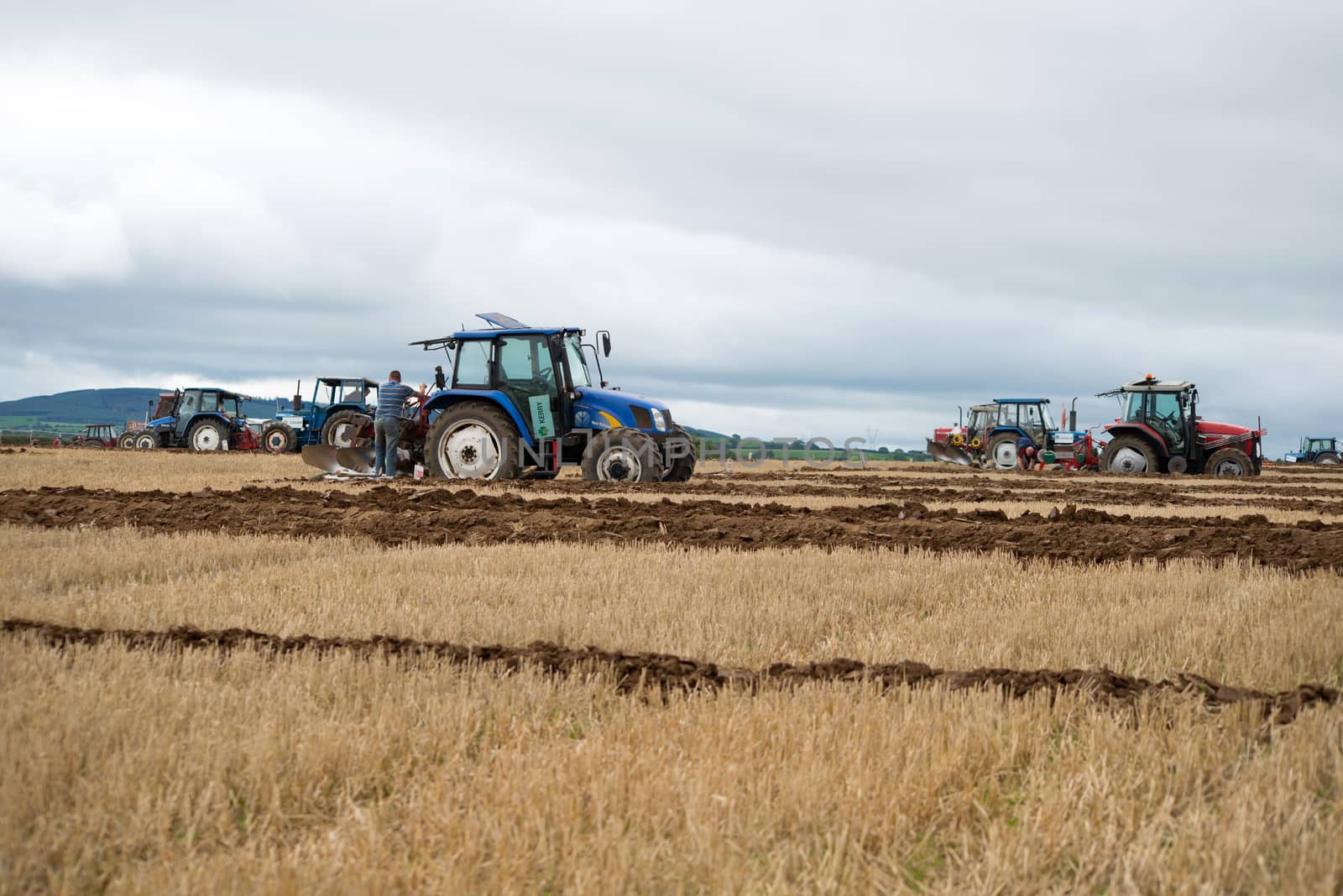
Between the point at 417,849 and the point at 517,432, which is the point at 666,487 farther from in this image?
the point at 417,849

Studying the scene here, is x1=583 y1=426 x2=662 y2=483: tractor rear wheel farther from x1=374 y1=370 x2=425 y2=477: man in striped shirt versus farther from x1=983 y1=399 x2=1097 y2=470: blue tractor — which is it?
x1=983 y1=399 x2=1097 y2=470: blue tractor

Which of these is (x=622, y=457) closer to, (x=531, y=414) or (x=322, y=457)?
(x=531, y=414)

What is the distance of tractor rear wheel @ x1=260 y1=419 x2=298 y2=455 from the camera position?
1192 inches

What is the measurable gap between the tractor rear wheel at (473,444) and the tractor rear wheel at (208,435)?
1969cm

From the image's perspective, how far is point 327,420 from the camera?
25.1 metres

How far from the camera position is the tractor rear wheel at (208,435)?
3186 cm

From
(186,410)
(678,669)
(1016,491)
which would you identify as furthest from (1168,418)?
(186,410)

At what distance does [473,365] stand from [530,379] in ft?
3.12

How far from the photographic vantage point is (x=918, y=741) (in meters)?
3.07

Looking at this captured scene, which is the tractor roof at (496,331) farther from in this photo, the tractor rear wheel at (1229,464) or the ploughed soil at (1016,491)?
the tractor rear wheel at (1229,464)

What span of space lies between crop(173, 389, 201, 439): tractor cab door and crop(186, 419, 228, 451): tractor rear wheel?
1.60ft

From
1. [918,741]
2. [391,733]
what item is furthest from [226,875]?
[918,741]

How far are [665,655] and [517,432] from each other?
424 inches

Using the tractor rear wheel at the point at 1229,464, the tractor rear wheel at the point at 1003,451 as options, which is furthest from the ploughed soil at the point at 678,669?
the tractor rear wheel at the point at 1003,451
